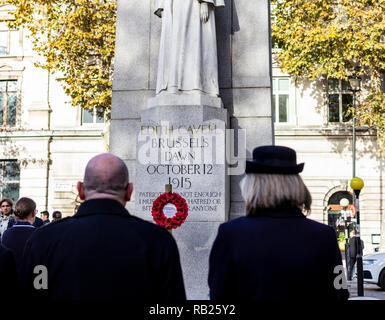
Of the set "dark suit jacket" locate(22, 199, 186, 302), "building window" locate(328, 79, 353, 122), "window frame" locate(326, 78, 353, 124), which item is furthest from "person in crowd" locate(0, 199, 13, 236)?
"building window" locate(328, 79, 353, 122)

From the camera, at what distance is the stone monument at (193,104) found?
30.9 ft

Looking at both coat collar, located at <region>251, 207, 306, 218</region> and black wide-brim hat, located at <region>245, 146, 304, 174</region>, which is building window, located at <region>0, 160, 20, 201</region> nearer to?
black wide-brim hat, located at <region>245, 146, 304, 174</region>

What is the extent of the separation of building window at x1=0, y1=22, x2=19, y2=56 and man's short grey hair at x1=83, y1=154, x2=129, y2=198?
123ft

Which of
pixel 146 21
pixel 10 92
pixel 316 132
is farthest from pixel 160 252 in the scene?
pixel 10 92

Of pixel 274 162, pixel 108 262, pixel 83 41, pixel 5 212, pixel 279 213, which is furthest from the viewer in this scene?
pixel 83 41

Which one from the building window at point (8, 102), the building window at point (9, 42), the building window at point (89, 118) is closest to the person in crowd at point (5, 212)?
the building window at point (89, 118)

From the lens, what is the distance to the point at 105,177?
360cm

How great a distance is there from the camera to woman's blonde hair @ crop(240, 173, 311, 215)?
377cm

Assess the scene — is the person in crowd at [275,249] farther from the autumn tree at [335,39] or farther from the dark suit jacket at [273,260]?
the autumn tree at [335,39]

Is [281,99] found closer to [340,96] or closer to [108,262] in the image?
[340,96]

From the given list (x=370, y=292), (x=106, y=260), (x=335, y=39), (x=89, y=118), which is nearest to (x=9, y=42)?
(x=89, y=118)

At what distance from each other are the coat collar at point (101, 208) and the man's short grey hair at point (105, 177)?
7 centimetres

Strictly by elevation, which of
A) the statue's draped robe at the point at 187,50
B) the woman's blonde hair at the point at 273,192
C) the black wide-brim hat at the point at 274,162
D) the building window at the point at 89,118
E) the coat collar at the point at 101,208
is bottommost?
the coat collar at the point at 101,208

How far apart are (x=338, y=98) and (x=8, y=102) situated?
20428 millimetres
